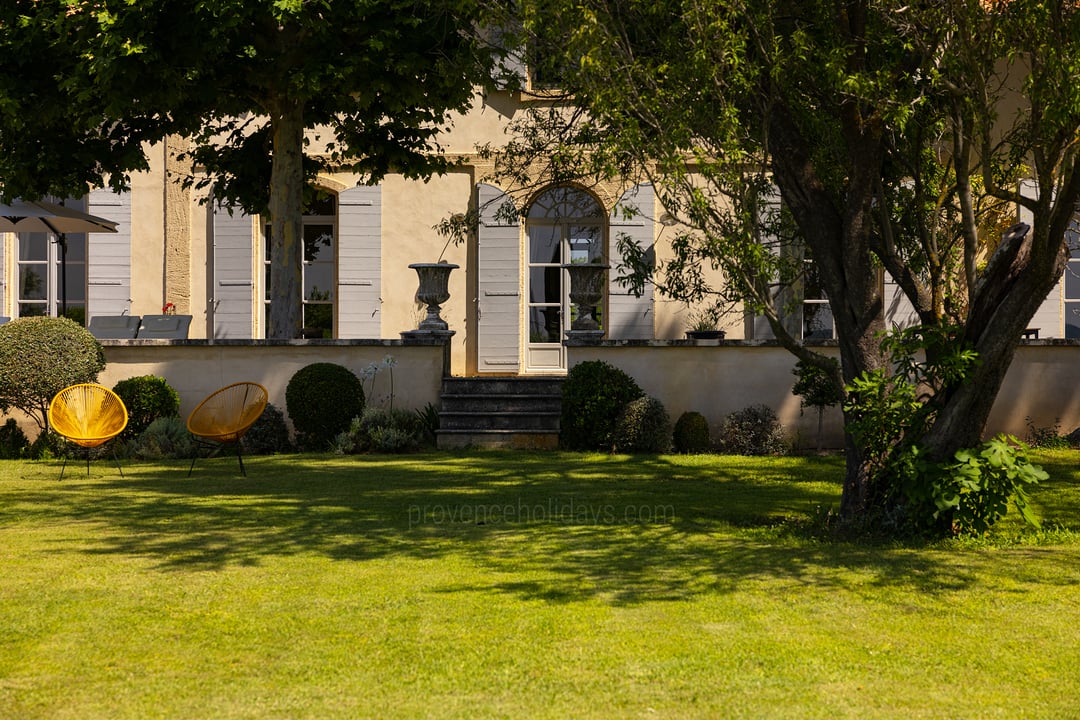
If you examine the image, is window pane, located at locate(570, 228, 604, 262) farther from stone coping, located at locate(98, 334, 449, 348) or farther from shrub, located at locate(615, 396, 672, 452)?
shrub, located at locate(615, 396, 672, 452)

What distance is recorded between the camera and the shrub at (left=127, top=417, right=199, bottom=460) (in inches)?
437

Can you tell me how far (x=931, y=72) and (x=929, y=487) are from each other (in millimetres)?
2097

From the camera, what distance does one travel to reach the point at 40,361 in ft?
36.2

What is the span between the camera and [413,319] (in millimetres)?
14727

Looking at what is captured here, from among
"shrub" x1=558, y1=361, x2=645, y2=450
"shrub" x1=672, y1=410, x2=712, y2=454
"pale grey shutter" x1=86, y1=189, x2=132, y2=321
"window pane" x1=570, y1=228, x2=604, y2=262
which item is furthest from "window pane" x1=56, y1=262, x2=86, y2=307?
"shrub" x1=672, y1=410, x2=712, y2=454

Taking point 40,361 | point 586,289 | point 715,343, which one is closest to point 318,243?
point 586,289

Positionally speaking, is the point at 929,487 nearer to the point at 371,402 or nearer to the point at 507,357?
the point at 371,402

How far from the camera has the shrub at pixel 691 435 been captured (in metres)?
11.6

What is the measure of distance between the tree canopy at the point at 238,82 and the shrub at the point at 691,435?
3741 mm

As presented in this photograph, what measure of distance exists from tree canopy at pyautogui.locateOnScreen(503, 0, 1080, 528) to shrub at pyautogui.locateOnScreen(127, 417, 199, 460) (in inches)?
236

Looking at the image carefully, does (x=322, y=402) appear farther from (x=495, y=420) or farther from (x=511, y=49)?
(x=511, y=49)

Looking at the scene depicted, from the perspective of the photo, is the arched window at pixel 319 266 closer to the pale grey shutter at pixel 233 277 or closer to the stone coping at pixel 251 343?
the pale grey shutter at pixel 233 277

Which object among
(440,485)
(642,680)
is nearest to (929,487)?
(642,680)

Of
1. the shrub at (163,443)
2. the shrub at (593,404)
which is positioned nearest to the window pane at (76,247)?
the shrub at (163,443)
